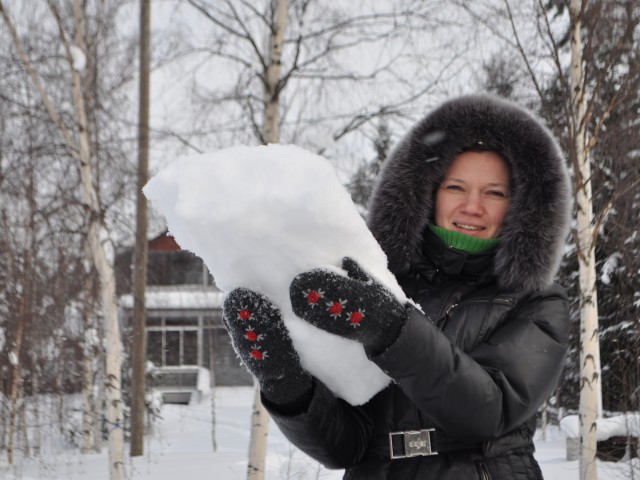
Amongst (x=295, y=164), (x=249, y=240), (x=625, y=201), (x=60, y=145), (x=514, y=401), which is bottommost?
(x=514, y=401)

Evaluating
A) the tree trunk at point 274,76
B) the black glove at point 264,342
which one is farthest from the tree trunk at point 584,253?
the black glove at point 264,342

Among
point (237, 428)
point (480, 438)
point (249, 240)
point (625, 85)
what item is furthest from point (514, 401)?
point (237, 428)

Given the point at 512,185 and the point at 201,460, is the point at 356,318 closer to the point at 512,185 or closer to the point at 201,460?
the point at 512,185

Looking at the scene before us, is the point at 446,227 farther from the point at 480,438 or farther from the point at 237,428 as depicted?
the point at 237,428

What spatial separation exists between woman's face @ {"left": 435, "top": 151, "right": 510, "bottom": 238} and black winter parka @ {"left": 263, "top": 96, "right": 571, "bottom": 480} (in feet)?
0.09

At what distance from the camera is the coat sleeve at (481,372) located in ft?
4.48

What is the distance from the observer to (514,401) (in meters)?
1.46

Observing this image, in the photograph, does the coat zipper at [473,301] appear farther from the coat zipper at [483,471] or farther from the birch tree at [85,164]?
the birch tree at [85,164]

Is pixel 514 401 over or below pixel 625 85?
below

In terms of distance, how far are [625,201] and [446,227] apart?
6.75 m

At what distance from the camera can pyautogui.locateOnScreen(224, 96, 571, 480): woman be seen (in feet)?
4.50

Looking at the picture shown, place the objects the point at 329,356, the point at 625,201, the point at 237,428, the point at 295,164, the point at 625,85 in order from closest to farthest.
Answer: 1. the point at 295,164
2. the point at 329,356
3. the point at 625,85
4. the point at 625,201
5. the point at 237,428

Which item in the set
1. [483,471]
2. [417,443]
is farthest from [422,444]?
[483,471]

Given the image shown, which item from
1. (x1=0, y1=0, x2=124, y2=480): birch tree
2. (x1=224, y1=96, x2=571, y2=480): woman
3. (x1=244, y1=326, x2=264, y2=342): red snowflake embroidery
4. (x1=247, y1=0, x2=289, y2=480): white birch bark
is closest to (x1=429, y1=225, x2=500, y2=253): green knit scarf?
(x1=224, y1=96, x2=571, y2=480): woman
